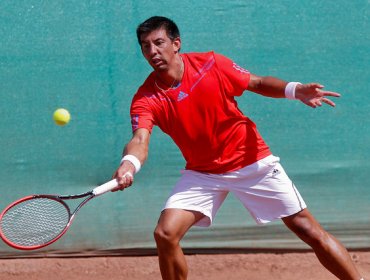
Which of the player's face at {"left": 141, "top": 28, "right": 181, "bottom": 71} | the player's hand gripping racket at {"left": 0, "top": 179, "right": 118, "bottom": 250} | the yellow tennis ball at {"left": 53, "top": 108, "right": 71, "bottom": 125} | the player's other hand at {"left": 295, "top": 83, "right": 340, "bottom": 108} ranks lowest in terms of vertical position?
the player's hand gripping racket at {"left": 0, "top": 179, "right": 118, "bottom": 250}

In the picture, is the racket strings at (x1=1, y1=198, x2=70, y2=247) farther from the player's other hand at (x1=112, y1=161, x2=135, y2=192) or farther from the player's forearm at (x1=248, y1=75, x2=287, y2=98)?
the player's forearm at (x1=248, y1=75, x2=287, y2=98)

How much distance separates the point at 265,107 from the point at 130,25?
102cm

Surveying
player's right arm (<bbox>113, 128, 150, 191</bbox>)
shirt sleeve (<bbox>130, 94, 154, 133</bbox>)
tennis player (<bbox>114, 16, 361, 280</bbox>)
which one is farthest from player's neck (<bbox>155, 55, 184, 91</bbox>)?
player's right arm (<bbox>113, 128, 150, 191</bbox>)

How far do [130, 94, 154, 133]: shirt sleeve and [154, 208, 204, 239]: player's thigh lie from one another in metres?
0.44

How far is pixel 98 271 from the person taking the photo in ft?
17.7

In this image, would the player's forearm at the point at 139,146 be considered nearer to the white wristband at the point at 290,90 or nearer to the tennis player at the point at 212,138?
the tennis player at the point at 212,138

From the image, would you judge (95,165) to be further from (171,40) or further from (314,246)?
(314,246)

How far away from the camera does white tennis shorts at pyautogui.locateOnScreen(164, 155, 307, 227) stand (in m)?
4.25

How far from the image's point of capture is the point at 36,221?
4.48 metres

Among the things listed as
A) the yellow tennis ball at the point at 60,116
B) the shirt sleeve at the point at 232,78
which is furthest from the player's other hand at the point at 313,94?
the yellow tennis ball at the point at 60,116

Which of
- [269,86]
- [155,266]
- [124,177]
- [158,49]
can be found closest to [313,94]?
[269,86]

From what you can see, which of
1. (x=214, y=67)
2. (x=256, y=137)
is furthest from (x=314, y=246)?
(x=214, y=67)

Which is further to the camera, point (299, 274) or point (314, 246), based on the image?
point (299, 274)

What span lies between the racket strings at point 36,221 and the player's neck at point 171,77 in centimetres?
82
